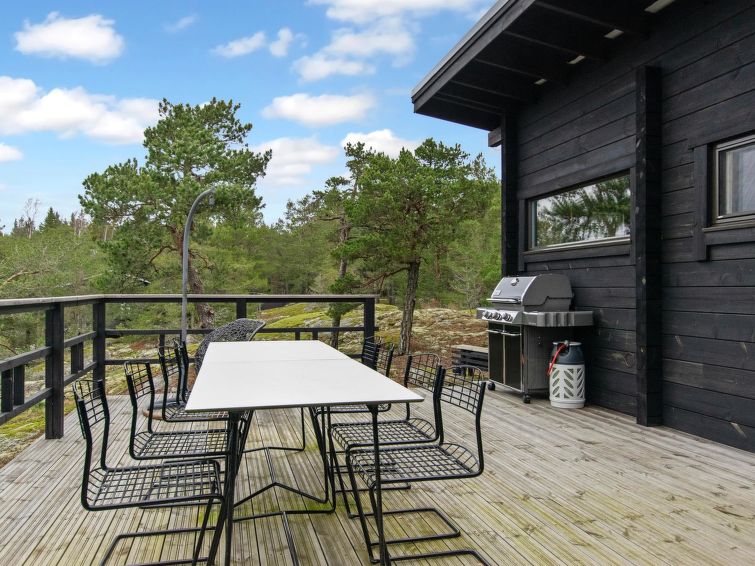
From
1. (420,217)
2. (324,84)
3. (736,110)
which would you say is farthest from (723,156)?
(324,84)

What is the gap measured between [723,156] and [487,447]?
7.78 feet

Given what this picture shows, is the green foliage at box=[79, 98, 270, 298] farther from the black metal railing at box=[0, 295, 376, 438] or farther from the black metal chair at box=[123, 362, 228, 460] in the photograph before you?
the black metal chair at box=[123, 362, 228, 460]

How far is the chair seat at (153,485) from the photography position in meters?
1.81

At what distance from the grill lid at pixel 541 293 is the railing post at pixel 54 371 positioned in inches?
138

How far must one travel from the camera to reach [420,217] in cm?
1198

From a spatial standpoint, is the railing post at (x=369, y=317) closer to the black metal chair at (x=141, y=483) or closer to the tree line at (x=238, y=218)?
the black metal chair at (x=141, y=483)

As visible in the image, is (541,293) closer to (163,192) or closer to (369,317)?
(369,317)

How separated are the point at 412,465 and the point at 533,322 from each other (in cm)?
291

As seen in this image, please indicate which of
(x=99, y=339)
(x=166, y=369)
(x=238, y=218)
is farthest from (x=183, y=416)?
(x=238, y=218)

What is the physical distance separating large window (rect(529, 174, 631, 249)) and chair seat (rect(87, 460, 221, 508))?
3.78 meters

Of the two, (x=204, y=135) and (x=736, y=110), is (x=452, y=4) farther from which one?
(x=736, y=110)

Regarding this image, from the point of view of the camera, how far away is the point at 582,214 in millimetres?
5141

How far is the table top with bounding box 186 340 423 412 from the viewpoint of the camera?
1757mm

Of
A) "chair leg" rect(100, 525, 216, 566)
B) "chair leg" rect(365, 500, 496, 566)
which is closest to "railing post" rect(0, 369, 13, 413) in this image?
"chair leg" rect(100, 525, 216, 566)
